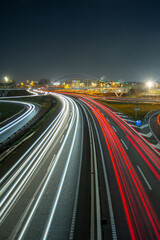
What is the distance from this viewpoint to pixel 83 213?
9.02m

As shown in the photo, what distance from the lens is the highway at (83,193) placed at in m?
8.02

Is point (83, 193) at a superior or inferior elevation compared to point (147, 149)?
inferior

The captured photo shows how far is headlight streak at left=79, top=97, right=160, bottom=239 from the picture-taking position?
26.0ft

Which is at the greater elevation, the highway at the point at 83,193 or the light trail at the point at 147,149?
the light trail at the point at 147,149

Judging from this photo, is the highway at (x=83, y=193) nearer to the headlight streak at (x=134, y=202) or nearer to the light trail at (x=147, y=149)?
the headlight streak at (x=134, y=202)

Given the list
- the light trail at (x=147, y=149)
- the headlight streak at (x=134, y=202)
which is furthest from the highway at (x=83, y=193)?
the light trail at (x=147, y=149)

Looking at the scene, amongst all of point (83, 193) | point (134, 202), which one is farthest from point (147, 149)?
point (83, 193)

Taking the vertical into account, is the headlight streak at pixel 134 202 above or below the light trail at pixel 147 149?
below

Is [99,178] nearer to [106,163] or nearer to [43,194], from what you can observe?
[106,163]

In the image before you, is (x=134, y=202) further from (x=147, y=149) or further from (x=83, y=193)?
(x=147, y=149)

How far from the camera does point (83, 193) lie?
1083 centimetres

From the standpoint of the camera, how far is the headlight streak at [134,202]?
26.0 ft

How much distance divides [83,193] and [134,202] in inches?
168

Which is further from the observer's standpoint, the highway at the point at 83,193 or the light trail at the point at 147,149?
the light trail at the point at 147,149
